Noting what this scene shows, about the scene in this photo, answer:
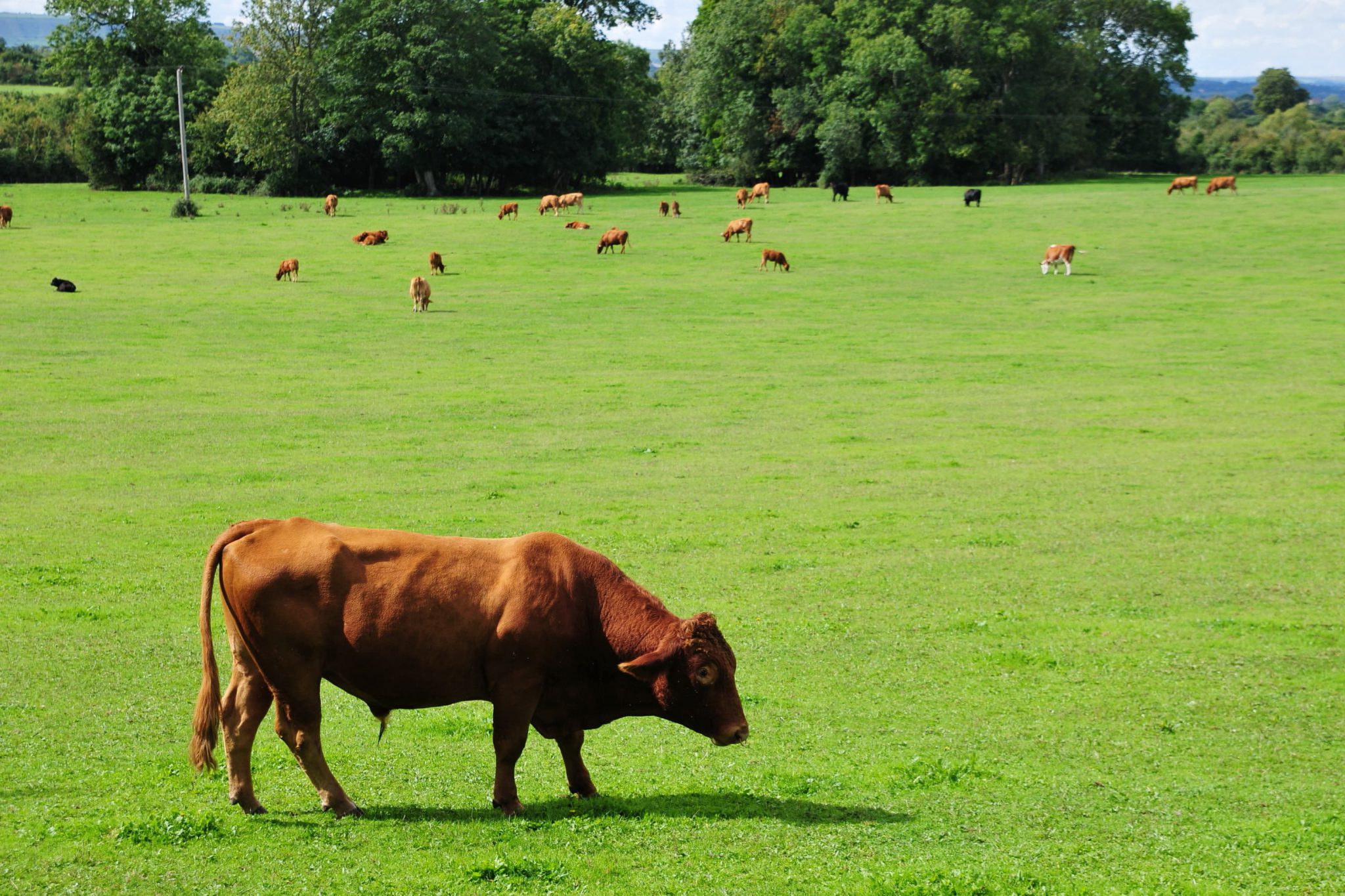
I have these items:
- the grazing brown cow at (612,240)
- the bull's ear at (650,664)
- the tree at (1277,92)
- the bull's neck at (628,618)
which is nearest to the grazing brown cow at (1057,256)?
the grazing brown cow at (612,240)

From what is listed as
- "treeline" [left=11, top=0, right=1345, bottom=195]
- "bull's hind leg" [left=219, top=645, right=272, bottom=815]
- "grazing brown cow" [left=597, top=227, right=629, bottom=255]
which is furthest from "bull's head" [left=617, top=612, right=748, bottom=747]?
"treeline" [left=11, top=0, right=1345, bottom=195]

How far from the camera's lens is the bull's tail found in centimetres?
787

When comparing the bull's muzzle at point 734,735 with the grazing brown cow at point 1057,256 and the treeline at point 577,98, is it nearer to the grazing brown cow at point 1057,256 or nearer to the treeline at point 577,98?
the grazing brown cow at point 1057,256

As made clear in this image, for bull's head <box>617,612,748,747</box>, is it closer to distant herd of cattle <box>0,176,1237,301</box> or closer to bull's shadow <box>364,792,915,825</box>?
bull's shadow <box>364,792,915,825</box>

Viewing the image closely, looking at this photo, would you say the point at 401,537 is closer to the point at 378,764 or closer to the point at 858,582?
the point at 378,764

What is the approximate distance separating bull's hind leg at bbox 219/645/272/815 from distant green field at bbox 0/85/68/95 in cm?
14255

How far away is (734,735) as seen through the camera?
7.98 meters

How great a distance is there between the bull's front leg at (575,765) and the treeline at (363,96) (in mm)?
78171

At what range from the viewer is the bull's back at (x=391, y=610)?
7.75 meters

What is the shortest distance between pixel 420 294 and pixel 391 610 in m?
33.8

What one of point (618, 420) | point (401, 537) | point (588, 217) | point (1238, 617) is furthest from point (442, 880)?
point (588, 217)

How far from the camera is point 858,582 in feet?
50.5

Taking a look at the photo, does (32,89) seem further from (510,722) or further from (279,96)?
(510,722)

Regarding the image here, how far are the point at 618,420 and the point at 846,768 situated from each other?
17.8 meters
